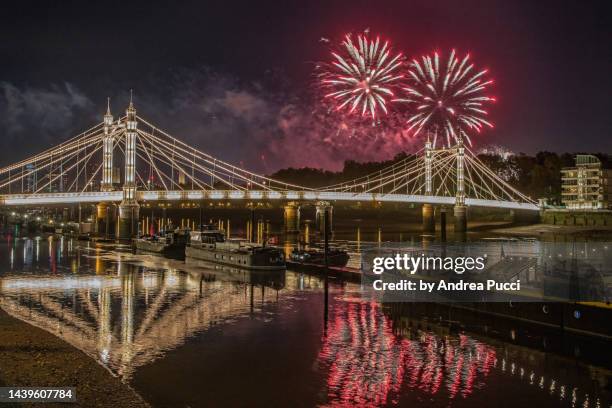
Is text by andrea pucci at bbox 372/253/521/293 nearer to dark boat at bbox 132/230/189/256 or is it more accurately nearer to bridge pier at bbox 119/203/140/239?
dark boat at bbox 132/230/189/256

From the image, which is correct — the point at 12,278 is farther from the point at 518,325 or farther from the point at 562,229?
the point at 562,229

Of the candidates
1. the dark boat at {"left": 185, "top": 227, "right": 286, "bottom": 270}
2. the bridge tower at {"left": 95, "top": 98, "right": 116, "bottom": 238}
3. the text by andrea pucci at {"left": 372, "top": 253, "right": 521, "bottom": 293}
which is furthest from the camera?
the bridge tower at {"left": 95, "top": 98, "right": 116, "bottom": 238}

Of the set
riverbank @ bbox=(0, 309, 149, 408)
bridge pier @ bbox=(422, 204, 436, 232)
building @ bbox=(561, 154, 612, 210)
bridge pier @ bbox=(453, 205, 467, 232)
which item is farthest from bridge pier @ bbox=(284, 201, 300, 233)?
riverbank @ bbox=(0, 309, 149, 408)

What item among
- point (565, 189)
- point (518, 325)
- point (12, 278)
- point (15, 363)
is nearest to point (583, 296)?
point (518, 325)

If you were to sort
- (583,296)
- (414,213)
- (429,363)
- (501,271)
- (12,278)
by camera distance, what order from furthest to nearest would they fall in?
(414,213)
(12,278)
(501,271)
(583,296)
(429,363)

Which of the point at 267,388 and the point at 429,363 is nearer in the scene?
the point at 267,388

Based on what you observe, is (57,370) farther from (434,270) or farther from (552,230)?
(552,230)

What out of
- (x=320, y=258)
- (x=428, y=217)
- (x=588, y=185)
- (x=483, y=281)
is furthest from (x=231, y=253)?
(x=588, y=185)
